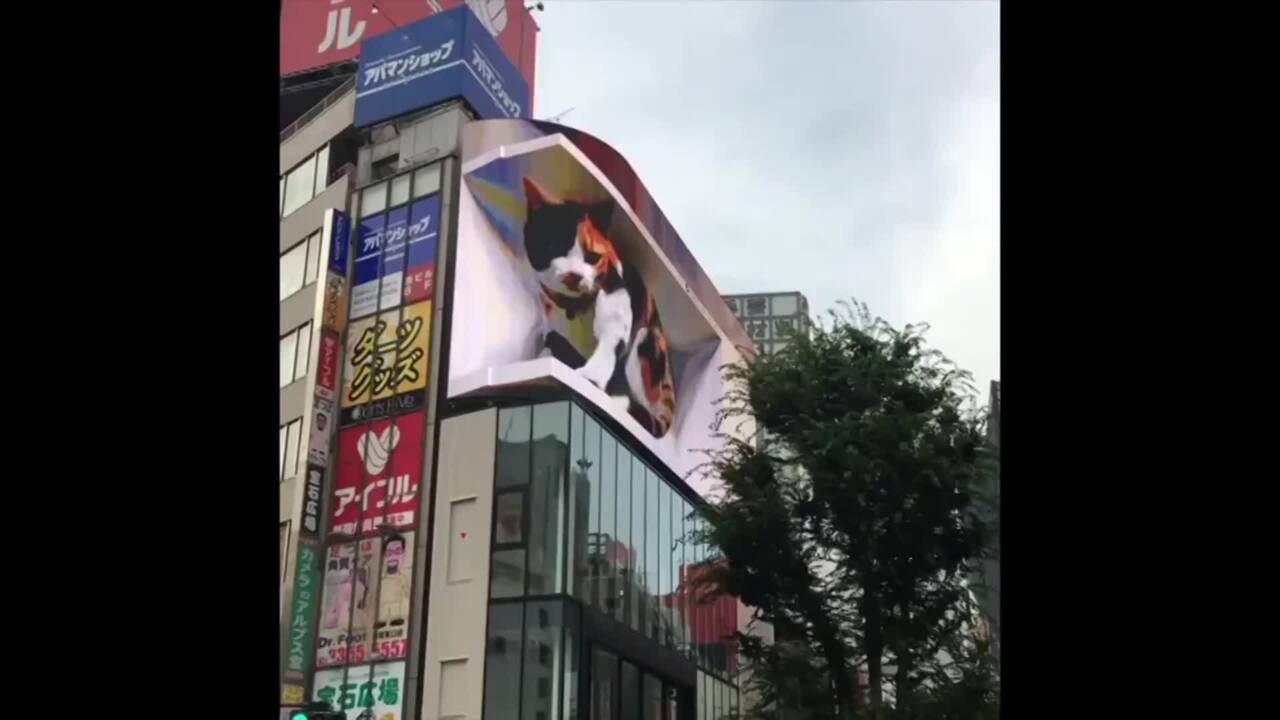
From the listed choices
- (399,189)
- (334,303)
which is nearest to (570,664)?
(334,303)

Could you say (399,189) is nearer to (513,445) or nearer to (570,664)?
(513,445)

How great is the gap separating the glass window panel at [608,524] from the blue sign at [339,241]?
5287 millimetres

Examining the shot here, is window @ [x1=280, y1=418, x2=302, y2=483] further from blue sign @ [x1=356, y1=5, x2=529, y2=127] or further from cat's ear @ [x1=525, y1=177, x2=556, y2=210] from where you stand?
blue sign @ [x1=356, y1=5, x2=529, y2=127]

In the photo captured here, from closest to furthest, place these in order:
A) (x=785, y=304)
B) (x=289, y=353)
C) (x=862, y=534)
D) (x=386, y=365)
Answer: (x=862, y=534) < (x=386, y=365) < (x=289, y=353) < (x=785, y=304)

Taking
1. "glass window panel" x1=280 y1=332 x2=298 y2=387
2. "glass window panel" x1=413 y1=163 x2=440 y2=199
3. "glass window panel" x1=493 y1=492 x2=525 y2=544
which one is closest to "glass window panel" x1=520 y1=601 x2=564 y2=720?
"glass window panel" x1=493 y1=492 x2=525 y2=544

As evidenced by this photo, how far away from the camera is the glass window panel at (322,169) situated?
71.3 ft

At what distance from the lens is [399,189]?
2055cm

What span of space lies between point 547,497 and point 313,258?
21.7ft

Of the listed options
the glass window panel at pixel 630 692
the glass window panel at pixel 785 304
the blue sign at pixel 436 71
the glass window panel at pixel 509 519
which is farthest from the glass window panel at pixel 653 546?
the glass window panel at pixel 785 304

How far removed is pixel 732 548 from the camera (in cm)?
1412

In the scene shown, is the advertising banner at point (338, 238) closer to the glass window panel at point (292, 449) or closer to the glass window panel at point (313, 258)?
the glass window panel at point (313, 258)

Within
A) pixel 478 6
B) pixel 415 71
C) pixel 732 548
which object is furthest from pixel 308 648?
pixel 478 6
